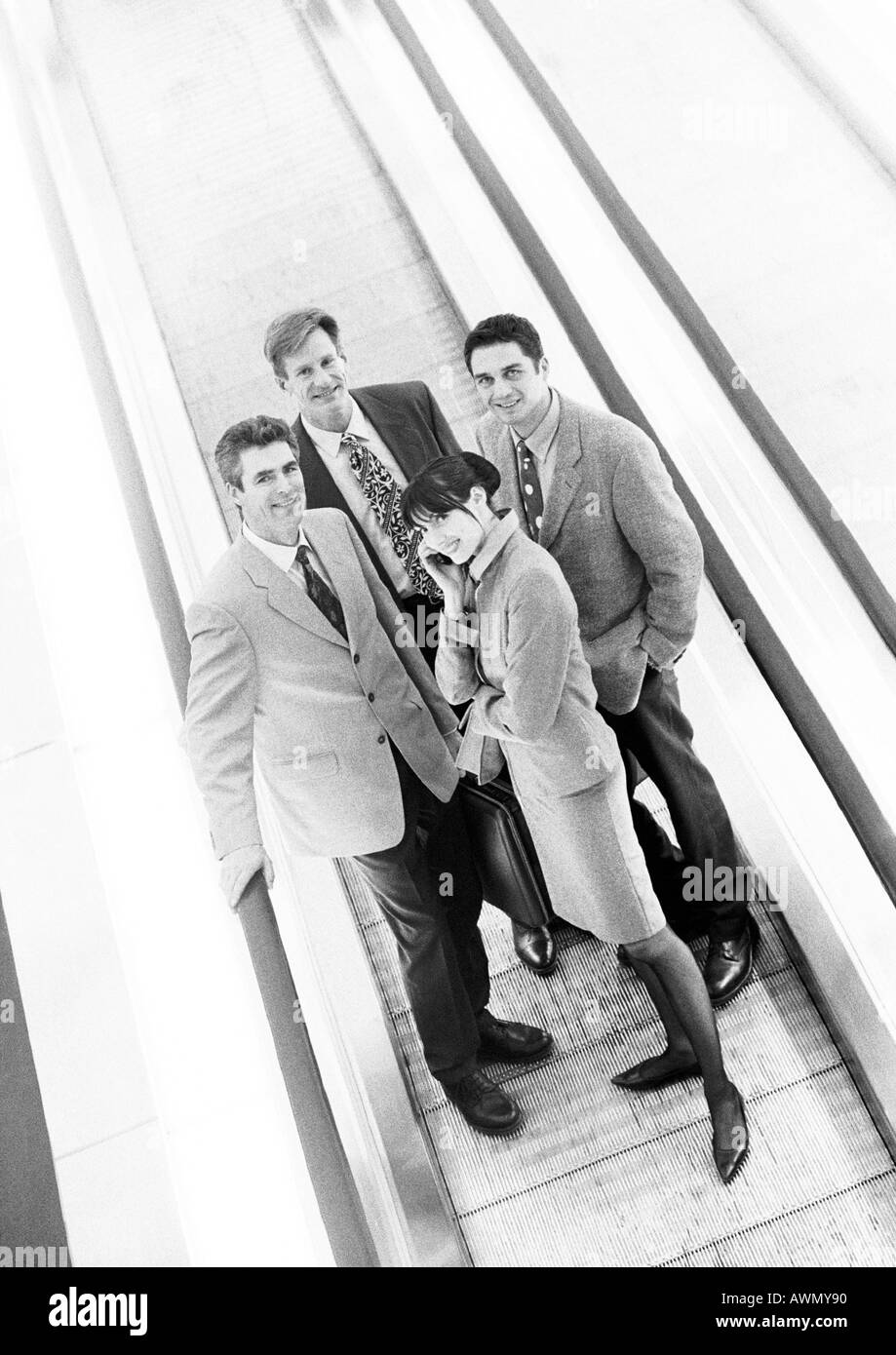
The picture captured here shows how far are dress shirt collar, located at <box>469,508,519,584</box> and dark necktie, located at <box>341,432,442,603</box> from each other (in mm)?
161

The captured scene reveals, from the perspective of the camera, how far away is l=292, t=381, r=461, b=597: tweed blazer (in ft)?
9.95

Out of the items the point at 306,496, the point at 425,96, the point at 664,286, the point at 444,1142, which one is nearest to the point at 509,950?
the point at 444,1142

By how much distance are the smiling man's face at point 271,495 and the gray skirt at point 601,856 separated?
34.5 inches

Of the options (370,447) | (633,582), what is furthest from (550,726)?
(370,447)

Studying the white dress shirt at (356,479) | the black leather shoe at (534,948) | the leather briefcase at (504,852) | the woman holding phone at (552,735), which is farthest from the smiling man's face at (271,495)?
the black leather shoe at (534,948)

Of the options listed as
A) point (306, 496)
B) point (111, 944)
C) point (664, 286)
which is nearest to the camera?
point (306, 496)

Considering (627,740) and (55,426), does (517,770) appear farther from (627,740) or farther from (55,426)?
(55,426)

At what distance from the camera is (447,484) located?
110 inches

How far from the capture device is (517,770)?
9.52ft

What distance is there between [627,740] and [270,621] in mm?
1029

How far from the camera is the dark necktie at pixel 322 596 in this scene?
2898 millimetres

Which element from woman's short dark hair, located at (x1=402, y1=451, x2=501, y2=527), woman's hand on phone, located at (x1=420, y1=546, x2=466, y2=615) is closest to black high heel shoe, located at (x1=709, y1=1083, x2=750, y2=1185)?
woman's hand on phone, located at (x1=420, y1=546, x2=466, y2=615)

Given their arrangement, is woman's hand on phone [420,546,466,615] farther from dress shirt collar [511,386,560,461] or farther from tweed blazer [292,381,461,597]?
dress shirt collar [511,386,560,461]

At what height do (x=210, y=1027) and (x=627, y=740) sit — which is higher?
(x=627, y=740)
